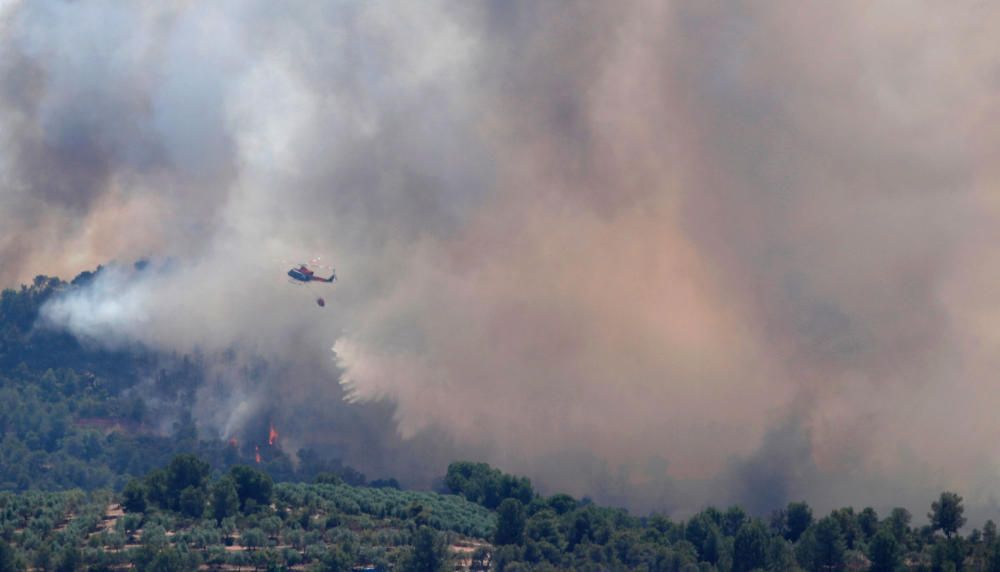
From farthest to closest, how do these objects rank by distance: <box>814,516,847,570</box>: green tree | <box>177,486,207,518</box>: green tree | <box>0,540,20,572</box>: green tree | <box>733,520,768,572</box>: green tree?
<box>733,520,768,572</box>: green tree, <box>177,486,207,518</box>: green tree, <box>814,516,847,570</box>: green tree, <box>0,540,20,572</box>: green tree

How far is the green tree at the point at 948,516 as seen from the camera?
512ft

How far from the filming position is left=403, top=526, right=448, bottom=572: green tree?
14662 centimetres

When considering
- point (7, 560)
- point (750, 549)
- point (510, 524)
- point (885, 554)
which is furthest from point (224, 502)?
point (885, 554)

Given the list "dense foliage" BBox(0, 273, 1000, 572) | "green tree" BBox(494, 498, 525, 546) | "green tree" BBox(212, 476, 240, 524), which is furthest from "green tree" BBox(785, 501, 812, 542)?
"green tree" BBox(212, 476, 240, 524)

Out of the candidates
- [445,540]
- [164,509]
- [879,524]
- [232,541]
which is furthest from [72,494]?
[879,524]

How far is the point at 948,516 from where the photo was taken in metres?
156

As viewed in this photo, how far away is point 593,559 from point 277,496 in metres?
25.7

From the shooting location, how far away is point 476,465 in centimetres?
18888

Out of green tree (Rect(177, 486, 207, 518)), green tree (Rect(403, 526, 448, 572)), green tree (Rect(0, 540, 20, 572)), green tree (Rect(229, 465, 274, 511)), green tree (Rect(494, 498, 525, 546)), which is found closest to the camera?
green tree (Rect(0, 540, 20, 572))

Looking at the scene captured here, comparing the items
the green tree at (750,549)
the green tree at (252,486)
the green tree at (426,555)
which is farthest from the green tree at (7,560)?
the green tree at (750,549)

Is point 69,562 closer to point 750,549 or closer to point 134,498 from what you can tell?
point 134,498

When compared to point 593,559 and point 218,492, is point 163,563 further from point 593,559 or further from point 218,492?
point 593,559

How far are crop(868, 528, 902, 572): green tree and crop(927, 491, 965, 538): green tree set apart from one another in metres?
9.12

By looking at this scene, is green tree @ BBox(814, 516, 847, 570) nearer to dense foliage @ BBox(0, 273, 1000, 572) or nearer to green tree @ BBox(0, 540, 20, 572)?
dense foliage @ BBox(0, 273, 1000, 572)
